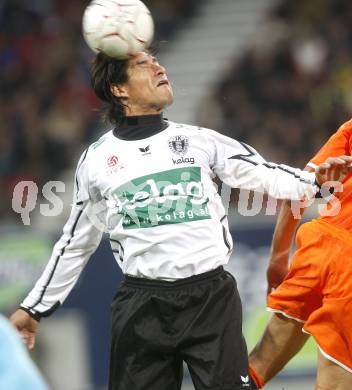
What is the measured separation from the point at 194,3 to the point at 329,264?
31.3ft

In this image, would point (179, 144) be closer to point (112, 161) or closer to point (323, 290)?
point (112, 161)

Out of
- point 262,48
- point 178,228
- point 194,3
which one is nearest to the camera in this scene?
point 178,228

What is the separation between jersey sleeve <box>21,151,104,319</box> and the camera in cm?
421

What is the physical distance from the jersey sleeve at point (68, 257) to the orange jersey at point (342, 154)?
3.17ft

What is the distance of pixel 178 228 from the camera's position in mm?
3990

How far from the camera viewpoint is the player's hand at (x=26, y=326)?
423 centimetres

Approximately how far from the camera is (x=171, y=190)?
158 inches

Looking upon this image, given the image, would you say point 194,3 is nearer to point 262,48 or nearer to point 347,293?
point 262,48

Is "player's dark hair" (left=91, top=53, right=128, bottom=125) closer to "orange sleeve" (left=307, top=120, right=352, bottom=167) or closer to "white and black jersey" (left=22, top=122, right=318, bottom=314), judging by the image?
"white and black jersey" (left=22, top=122, right=318, bottom=314)

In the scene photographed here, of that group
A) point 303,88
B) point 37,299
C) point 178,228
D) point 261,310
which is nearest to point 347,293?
point 178,228

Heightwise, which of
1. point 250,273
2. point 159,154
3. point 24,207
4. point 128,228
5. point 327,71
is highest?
point 159,154

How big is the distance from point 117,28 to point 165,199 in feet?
2.38

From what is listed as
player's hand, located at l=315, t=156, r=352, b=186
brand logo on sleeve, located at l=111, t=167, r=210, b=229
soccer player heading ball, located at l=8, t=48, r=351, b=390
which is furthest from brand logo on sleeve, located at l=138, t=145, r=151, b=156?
player's hand, located at l=315, t=156, r=352, b=186

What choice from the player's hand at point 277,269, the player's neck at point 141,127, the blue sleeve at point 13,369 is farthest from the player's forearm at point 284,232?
the blue sleeve at point 13,369
